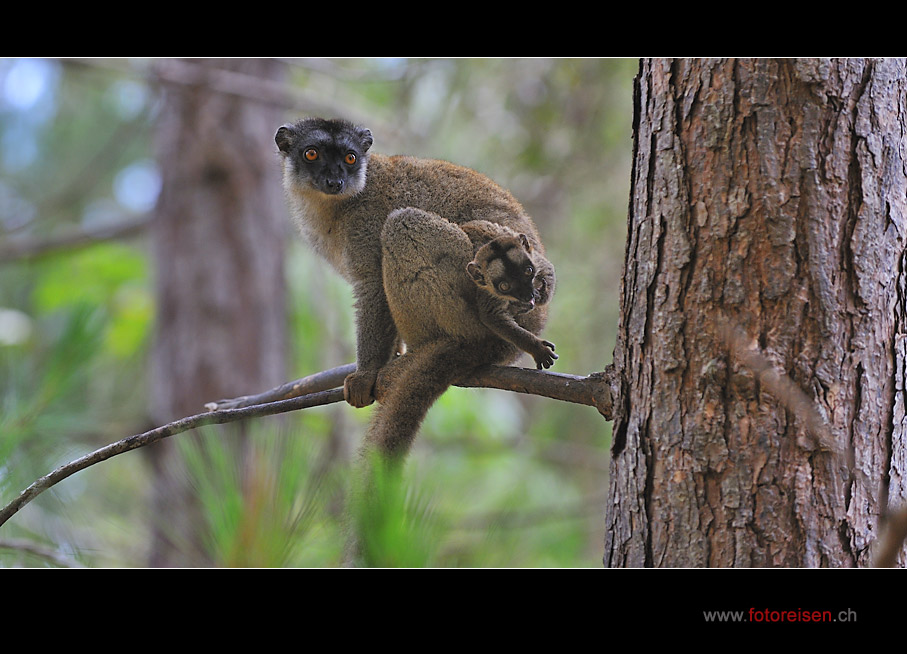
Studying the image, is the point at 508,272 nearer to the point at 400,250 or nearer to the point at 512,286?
the point at 512,286

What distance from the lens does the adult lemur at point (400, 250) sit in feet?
12.2

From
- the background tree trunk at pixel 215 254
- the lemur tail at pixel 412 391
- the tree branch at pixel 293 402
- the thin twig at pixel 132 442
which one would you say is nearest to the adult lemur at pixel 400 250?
the lemur tail at pixel 412 391

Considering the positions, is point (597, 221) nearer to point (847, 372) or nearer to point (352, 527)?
point (847, 372)

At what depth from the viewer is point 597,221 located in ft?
28.8

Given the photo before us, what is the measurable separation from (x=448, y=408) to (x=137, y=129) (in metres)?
6.75

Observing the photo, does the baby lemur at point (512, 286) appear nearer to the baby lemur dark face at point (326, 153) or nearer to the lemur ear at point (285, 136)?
the baby lemur dark face at point (326, 153)

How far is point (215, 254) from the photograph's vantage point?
7523 mm

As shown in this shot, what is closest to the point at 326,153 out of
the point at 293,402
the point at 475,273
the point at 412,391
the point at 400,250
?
the point at 400,250

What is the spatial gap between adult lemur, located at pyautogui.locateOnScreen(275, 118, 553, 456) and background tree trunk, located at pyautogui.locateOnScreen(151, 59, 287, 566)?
9.59 feet

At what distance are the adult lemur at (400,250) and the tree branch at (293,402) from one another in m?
0.26

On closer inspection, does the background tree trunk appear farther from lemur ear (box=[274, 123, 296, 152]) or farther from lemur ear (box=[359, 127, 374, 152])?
lemur ear (box=[359, 127, 374, 152])

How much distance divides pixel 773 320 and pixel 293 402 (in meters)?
1.64
